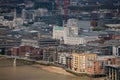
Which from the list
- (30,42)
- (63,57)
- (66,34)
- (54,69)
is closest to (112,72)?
(54,69)

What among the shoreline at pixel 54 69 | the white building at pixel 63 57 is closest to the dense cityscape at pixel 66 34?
the white building at pixel 63 57

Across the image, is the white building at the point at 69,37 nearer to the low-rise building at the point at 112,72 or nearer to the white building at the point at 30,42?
the white building at the point at 30,42

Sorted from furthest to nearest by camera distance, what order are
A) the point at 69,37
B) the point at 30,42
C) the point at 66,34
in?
the point at 66,34, the point at 69,37, the point at 30,42

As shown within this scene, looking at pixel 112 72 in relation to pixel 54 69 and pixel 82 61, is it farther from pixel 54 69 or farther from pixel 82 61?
pixel 54 69

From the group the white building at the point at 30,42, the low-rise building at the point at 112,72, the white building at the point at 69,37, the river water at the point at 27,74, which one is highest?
the white building at the point at 69,37

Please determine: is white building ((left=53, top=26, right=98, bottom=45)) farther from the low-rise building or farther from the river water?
the low-rise building

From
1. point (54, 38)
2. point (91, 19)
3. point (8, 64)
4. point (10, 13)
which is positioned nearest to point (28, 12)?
point (10, 13)

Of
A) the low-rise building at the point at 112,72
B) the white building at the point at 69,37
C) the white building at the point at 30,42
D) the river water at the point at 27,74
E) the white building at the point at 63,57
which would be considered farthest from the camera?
the white building at the point at 69,37
